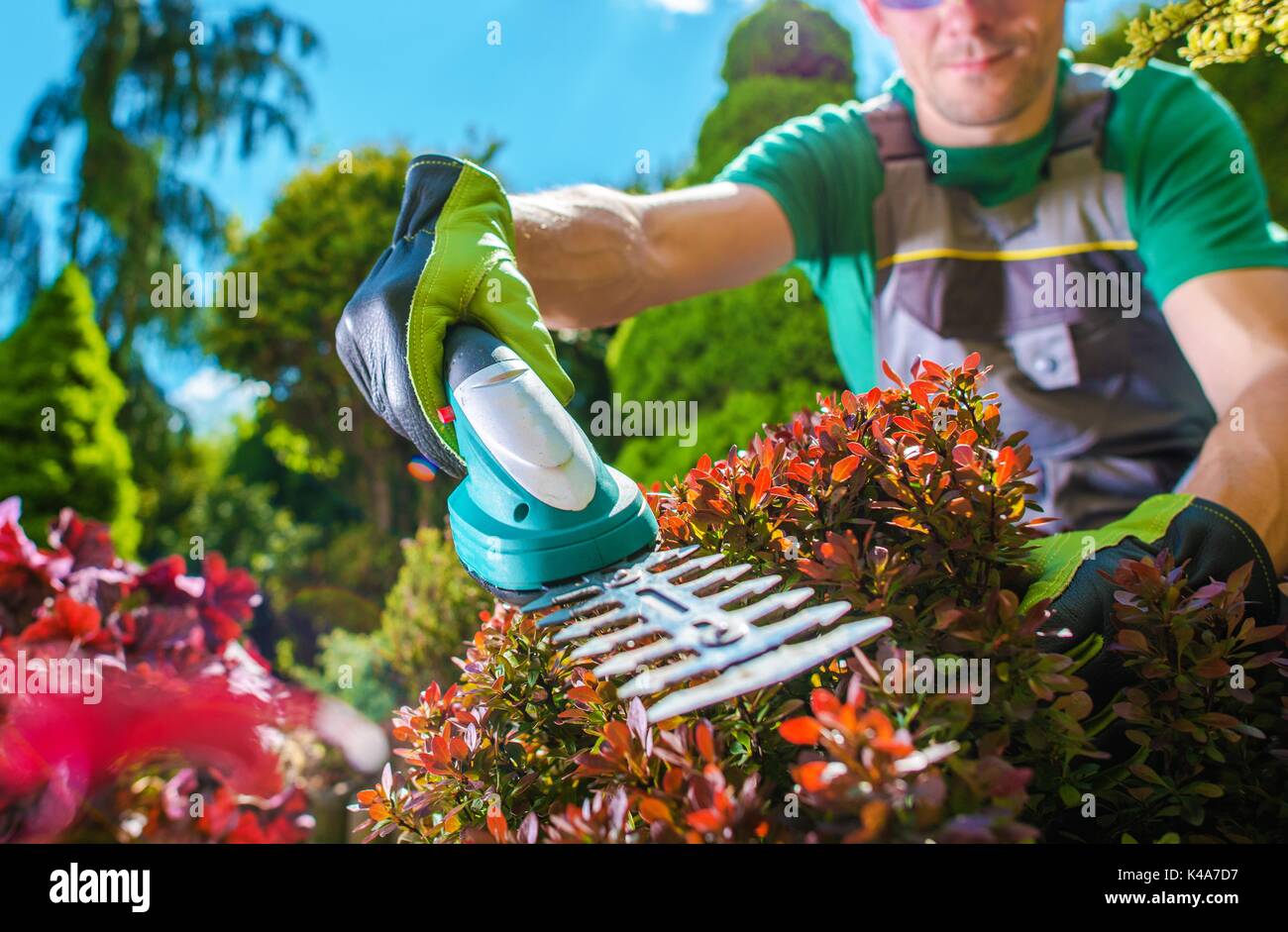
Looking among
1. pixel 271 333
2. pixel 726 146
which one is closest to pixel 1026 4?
pixel 726 146

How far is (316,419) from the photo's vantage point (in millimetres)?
10273

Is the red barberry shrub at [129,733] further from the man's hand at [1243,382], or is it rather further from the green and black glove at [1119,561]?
the man's hand at [1243,382]

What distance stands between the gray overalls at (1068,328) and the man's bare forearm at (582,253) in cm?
76

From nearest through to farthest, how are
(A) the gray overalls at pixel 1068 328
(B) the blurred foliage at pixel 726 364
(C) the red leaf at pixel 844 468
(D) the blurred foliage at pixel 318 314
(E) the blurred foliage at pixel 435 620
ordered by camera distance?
(C) the red leaf at pixel 844 468 → (A) the gray overalls at pixel 1068 328 → (E) the blurred foliage at pixel 435 620 → (B) the blurred foliage at pixel 726 364 → (D) the blurred foliage at pixel 318 314

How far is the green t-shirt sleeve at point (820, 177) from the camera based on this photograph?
7.29 ft

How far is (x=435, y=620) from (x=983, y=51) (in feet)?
9.60

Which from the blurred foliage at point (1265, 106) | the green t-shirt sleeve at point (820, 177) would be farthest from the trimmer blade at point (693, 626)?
the blurred foliage at point (1265, 106)

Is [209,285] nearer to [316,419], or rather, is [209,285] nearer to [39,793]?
[316,419]

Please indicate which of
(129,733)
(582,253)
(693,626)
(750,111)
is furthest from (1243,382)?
(750,111)

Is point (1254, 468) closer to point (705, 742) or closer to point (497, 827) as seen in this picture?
point (705, 742)

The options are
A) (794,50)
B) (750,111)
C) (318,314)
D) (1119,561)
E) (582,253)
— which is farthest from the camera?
(318,314)

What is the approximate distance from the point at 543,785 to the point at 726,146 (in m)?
6.01

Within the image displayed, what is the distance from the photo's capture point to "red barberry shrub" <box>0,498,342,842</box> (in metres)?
0.90

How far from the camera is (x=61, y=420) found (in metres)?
6.52
